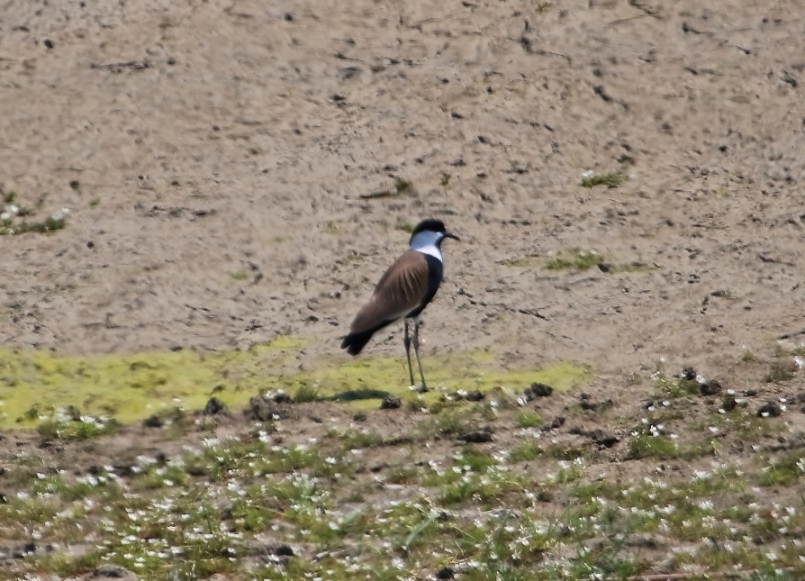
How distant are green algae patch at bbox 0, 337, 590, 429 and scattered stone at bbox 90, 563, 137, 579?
135 inches

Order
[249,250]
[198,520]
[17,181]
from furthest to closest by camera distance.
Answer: [17,181] → [249,250] → [198,520]

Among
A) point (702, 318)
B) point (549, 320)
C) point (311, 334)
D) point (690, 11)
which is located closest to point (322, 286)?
point (311, 334)

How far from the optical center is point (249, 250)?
16391 millimetres

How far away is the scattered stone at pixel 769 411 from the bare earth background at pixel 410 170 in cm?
135

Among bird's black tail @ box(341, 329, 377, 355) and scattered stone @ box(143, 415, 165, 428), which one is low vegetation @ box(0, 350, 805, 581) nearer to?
scattered stone @ box(143, 415, 165, 428)

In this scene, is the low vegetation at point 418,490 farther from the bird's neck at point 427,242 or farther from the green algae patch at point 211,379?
the bird's neck at point 427,242

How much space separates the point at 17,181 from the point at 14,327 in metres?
3.03

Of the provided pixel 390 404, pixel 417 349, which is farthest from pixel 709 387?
pixel 417 349

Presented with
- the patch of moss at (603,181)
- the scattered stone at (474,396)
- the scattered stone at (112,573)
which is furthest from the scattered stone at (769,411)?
the patch of moss at (603,181)

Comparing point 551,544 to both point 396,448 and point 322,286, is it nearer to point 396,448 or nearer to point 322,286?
point 396,448

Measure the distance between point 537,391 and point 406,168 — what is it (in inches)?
198

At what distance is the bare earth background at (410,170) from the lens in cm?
1506

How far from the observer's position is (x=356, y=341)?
13.8 m

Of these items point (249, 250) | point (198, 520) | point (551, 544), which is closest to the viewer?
point (551, 544)
